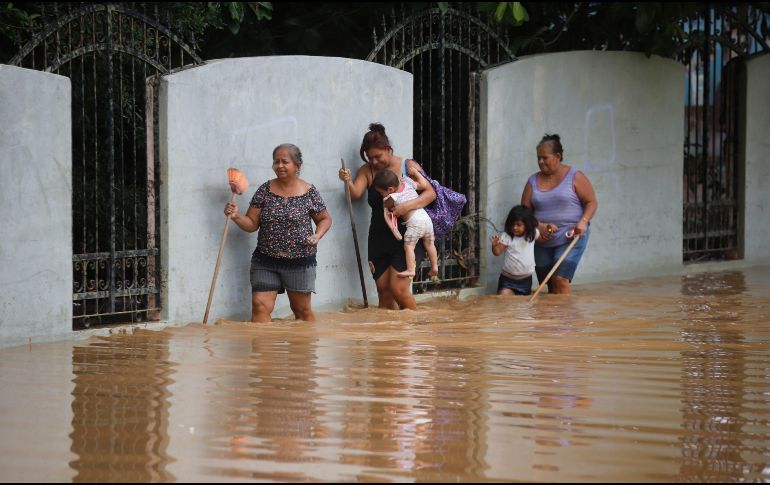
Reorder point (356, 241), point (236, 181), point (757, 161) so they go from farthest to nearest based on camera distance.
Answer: point (757, 161) < point (356, 241) < point (236, 181)

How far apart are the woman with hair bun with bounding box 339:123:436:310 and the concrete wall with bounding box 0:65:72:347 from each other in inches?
104

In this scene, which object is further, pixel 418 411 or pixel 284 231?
pixel 284 231

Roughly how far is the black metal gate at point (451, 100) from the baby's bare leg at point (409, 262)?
3.65 ft

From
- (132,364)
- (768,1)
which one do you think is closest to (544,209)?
(768,1)

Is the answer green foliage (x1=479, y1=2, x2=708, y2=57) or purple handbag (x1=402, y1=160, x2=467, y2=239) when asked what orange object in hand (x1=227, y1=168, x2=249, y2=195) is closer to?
purple handbag (x1=402, y1=160, x2=467, y2=239)

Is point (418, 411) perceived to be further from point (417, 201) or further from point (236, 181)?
point (417, 201)

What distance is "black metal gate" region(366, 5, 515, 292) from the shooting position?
1233 centimetres

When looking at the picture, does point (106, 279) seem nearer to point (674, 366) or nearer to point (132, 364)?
point (132, 364)

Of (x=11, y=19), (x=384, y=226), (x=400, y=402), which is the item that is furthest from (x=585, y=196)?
(x=400, y=402)

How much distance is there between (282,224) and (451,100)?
115 inches

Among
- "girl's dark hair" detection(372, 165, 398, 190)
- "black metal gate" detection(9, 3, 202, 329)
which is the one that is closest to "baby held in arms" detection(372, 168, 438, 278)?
"girl's dark hair" detection(372, 165, 398, 190)

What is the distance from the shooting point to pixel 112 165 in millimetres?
9758

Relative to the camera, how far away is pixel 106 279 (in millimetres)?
9844

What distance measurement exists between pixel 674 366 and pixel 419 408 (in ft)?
6.72
